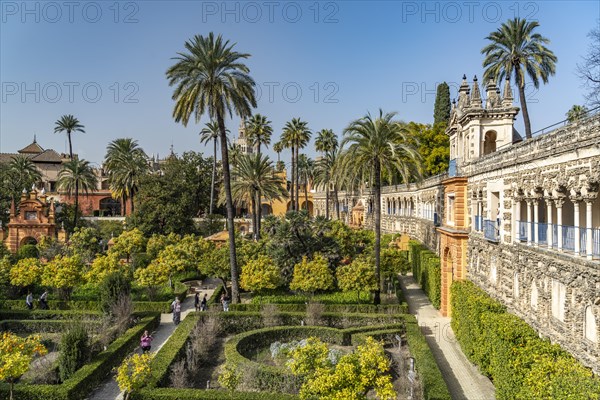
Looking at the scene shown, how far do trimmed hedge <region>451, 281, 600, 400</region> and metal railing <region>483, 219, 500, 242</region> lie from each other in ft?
8.88

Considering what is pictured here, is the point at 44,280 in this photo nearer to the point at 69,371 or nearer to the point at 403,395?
the point at 69,371

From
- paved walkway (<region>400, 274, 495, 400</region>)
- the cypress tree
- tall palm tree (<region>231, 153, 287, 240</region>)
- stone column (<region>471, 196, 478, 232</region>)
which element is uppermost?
the cypress tree

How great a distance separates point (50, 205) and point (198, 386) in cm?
4589

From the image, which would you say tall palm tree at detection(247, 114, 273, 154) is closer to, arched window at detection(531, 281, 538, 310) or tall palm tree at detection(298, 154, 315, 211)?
tall palm tree at detection(298, 154, 315, 211)

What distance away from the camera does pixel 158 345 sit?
944 inches

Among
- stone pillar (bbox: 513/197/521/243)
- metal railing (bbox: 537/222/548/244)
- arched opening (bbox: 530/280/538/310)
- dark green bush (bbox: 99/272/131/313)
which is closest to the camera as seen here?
arched opening (bbox: 530/280/538/310)

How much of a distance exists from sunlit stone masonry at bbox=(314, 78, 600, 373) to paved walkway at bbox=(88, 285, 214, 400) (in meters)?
16.1

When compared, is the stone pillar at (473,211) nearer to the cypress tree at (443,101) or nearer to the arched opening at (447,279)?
the arched opening at (447,279)

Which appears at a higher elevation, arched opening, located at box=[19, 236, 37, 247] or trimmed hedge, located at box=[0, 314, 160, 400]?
arched opening, located at box=[19, 236, 37, 247]

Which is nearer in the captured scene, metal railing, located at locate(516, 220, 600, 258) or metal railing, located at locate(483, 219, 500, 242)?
metal railing, located at locate(516, 220, 600, 258)

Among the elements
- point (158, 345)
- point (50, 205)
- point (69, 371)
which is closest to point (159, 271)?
point (158, 345)

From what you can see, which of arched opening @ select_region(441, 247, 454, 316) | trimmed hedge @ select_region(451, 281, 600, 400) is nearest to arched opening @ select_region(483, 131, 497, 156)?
arched opening @ select_region(441, 247, 454, 316)

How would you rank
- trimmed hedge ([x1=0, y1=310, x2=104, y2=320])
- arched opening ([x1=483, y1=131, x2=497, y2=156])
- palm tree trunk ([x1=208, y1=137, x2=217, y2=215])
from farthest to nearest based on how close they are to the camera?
palm tree trunk ([x1=208, y1=137, x2=217, y2=215])
trimmed hedge ([x1=0, y1=310, x2=104, y2=320])
arched opening ([x1=483, y1=131, x2=497, y2=156])

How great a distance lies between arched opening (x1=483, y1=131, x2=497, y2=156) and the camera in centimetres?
2510
